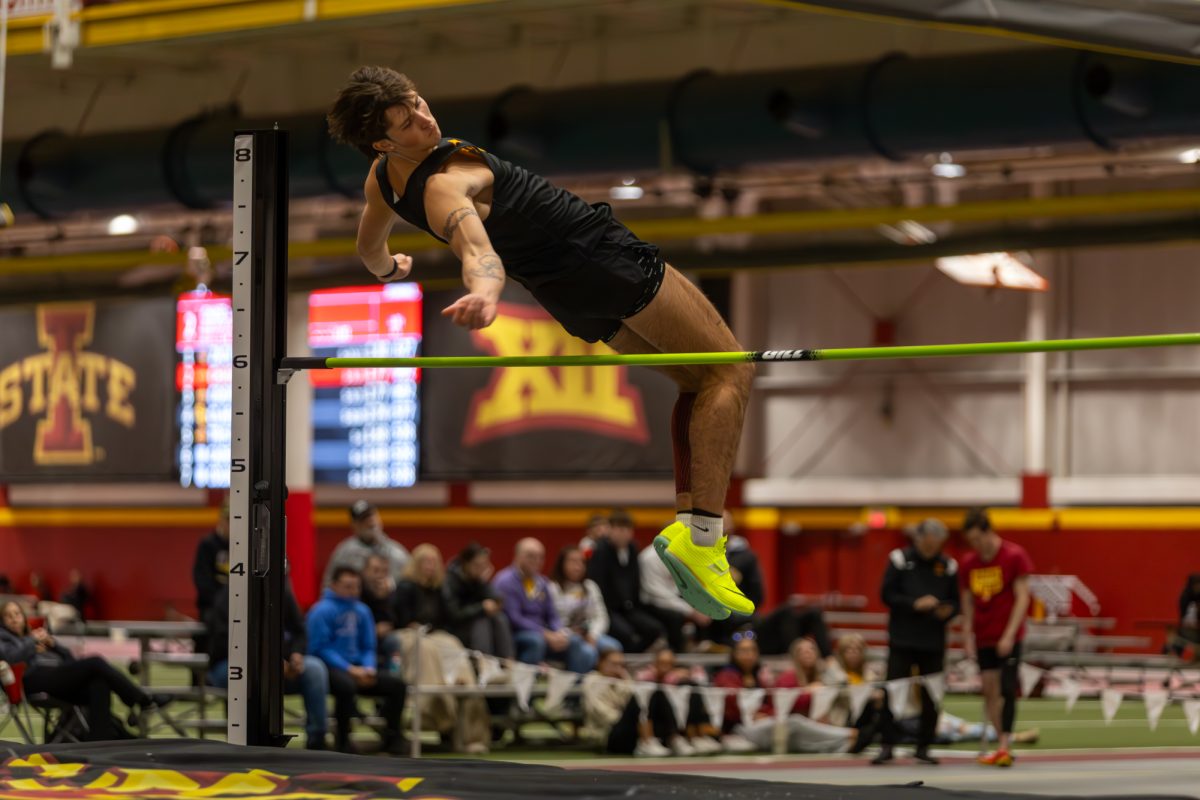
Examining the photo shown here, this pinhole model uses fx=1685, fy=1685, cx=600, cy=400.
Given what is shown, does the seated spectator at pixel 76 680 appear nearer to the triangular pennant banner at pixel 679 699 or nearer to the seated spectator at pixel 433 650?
the seated spectator at pixel 433 650

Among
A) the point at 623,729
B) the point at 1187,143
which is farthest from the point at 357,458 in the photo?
the point at 1187,143

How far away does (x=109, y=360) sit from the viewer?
17719 mm

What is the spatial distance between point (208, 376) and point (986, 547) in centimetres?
836

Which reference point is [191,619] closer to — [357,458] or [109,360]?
[109,360]

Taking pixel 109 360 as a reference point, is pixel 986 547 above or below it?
below

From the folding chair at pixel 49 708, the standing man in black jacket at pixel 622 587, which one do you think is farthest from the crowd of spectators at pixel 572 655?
the standing man in black jacket at pixel 622 587

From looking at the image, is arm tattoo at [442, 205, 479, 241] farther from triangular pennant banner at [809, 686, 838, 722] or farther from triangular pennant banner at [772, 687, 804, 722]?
triangular pennant banner at [809, 686, 838, 722]

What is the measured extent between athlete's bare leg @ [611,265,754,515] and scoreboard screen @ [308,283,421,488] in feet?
34.5

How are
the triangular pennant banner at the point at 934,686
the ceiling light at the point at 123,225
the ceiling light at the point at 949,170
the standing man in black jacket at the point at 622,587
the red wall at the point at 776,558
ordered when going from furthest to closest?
the ceiling light at the point at 123,225, the red wall at the point at 776,558, the ceiling light at the point at 949,170, the standing man in black jacket at the point at 622,587, the triangular pennant banner at the point at 934,686

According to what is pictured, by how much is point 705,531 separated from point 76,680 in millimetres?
4566

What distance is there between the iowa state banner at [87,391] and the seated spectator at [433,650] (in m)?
7.81

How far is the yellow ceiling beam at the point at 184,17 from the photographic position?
964 cm

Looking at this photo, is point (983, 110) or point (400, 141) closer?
point (400, 141)

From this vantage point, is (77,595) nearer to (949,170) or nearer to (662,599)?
(662,599)
